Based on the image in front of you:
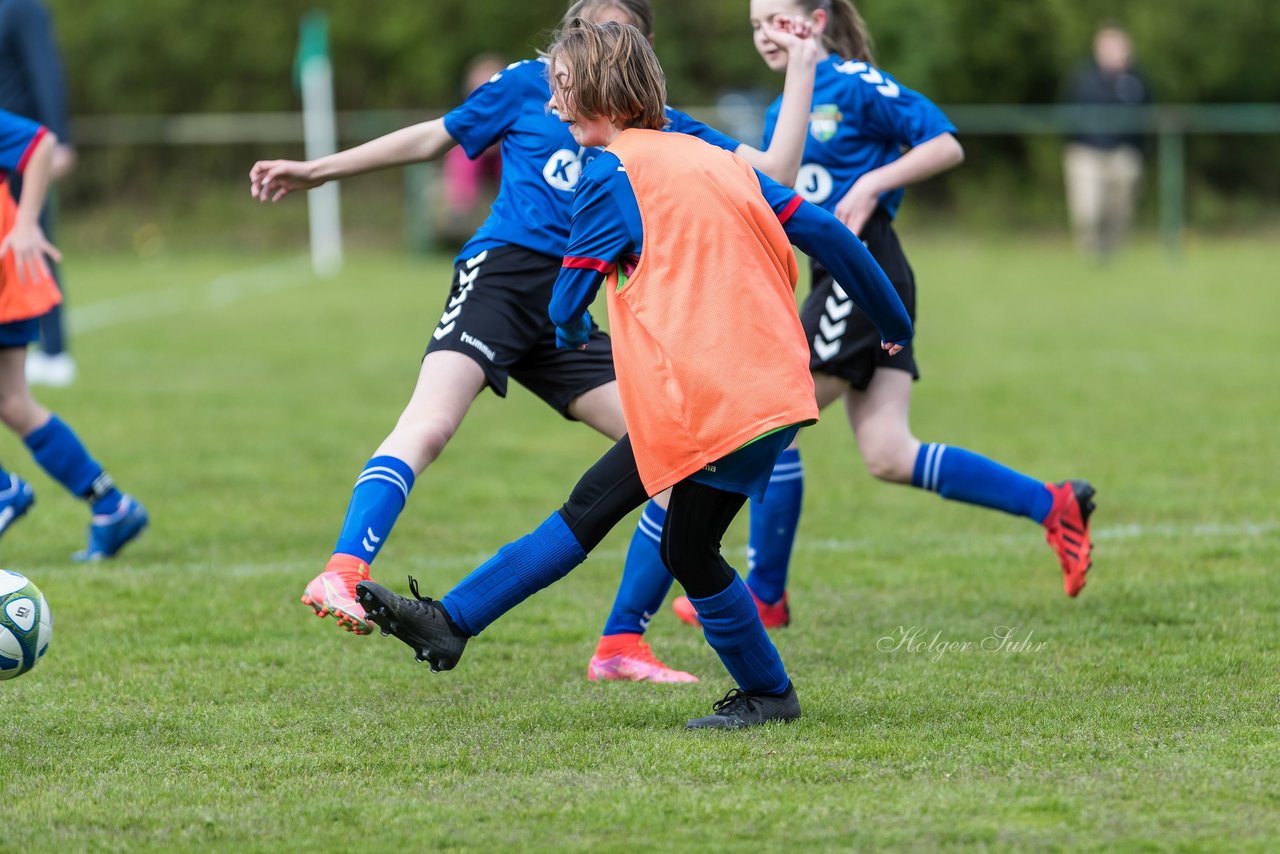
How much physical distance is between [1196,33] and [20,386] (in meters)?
23.1

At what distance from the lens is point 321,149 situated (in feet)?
74.3

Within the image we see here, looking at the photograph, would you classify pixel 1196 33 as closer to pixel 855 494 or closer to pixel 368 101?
pixel 368 101

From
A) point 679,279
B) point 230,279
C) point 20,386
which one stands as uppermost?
point 679,279

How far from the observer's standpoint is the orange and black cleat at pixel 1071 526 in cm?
511

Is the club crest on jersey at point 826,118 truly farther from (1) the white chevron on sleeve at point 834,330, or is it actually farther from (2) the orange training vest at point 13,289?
(2) the orange training vest at point 13,289

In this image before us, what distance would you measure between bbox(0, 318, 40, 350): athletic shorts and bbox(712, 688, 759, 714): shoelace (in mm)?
2848

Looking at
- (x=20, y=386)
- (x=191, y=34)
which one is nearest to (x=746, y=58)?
(x=191, y=34)

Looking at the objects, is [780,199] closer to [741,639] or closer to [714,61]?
[741,639]

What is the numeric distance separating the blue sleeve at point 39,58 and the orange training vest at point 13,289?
3.15 m

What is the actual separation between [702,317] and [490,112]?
4.08 feet

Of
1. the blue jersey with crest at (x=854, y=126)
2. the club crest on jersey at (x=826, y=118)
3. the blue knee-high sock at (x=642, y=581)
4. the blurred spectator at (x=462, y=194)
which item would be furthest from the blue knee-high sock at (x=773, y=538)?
the blurred spectator at (x=462, y=194)

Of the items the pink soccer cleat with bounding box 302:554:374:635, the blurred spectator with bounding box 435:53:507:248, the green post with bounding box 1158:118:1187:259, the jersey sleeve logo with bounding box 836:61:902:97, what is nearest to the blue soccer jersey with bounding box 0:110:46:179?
the pink soccer cleat with bounding box 302:554:374:635

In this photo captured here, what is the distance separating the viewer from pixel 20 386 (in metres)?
5.92

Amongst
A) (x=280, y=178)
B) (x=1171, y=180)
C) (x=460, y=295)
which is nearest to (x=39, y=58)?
(x=280, y=178)
